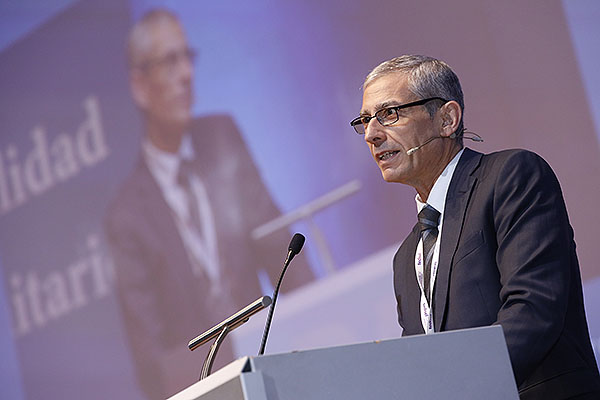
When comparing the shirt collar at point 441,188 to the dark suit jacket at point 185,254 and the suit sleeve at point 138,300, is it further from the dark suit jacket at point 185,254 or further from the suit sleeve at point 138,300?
the suit sleeve at point 138,300

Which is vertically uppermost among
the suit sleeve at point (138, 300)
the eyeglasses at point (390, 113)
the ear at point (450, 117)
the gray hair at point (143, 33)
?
the gray hair at point (143, 33)

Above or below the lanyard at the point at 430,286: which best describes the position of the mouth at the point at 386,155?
above

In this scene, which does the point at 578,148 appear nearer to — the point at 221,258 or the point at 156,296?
the point at 221,258

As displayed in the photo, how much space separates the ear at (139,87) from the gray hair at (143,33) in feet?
0.19

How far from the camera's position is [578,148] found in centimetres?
353

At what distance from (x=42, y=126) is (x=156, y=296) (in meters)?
1.61

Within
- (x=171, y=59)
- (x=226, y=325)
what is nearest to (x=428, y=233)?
(x=226, y=325)

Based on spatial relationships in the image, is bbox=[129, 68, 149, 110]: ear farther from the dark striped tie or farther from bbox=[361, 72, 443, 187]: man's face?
the dark striped tie

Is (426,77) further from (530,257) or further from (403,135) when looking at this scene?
(530,257)

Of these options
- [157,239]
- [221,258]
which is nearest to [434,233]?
[221,258]

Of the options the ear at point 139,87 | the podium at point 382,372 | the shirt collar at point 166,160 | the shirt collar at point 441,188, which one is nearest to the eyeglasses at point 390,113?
the shirt collar at point 441,188

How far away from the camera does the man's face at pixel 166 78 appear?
5.17m

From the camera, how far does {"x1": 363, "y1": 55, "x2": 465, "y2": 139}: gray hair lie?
2.67 m

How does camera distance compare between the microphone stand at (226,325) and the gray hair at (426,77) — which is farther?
the gray hair at (426,77)
